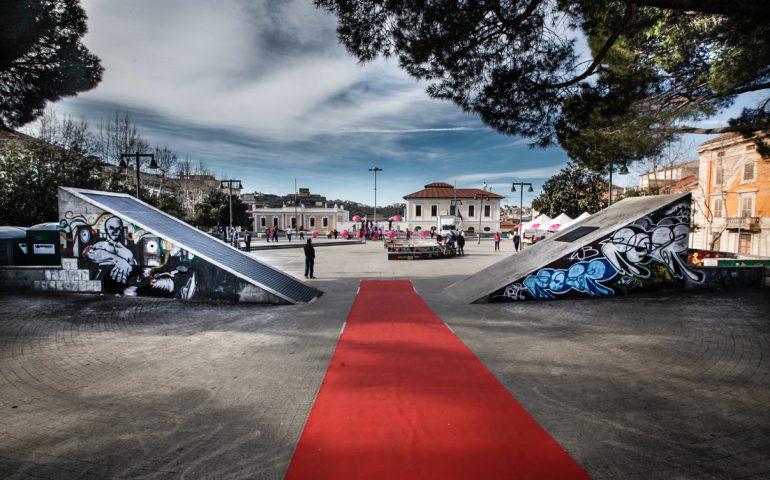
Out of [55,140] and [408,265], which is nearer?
[408,265]

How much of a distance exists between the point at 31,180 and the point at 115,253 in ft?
51.1

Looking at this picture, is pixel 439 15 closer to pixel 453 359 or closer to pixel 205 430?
pixel 453 359

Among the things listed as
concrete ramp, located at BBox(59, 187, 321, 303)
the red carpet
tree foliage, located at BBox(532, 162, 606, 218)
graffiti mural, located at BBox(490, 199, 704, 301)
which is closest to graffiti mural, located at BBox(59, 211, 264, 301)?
concrete ramp, located at BBox(59, 187, 321, 303)

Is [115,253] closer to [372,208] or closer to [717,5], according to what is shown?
[717,5]

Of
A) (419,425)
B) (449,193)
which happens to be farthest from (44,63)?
(449,193)

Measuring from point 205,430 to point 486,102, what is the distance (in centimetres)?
825

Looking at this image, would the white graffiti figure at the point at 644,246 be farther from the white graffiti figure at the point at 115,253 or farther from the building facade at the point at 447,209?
the building facade at the point at 447,209

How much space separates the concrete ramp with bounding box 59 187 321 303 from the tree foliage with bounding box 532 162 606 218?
42518 mm

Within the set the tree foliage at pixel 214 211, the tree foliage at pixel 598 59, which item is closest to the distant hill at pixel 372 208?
the tree foliage at pixel 214 211

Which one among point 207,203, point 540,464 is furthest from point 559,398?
point 207,203

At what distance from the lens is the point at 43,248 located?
11.1 m

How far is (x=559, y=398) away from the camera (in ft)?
14.5

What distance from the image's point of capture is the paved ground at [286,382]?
327 cm

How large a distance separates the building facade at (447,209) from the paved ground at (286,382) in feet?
178
